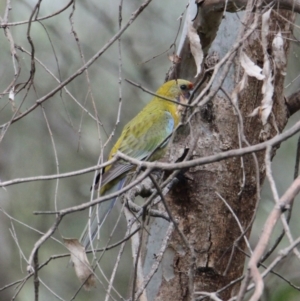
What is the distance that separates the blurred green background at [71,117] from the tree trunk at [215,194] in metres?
2.23

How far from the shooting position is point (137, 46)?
6152mm

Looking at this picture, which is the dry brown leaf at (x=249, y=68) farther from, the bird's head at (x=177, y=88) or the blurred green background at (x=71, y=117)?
the blurred green background at (x=71, y=117)

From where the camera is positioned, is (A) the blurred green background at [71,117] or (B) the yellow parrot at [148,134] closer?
(B) the yellow parrot at [148,134]

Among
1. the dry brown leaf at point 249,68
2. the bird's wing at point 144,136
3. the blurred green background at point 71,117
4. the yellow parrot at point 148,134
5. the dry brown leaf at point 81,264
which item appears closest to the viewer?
the dry brown leaf at point 81,264

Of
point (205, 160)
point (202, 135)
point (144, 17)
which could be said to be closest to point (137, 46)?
point (144, 17)

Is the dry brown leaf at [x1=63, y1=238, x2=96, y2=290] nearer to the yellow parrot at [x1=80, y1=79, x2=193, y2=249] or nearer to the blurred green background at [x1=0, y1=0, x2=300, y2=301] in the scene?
the yellow parrot at [x1=80, y1=79, x2=193, y2=249]

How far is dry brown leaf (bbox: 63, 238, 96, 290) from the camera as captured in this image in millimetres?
1800

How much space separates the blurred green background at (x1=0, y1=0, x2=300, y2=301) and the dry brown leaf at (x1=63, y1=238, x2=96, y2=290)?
331cm

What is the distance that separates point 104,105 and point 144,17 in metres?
1.01

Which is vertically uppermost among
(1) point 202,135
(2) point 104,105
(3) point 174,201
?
(2) point 104,105

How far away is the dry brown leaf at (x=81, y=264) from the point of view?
1.80 meters

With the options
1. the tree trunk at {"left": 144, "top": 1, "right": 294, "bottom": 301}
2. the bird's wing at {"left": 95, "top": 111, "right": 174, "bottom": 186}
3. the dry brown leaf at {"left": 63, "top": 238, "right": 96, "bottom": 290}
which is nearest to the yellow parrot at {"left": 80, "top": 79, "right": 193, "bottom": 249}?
the bird's wing at {"left": 95, "top": 111, "right": 174, "bottom": 186}

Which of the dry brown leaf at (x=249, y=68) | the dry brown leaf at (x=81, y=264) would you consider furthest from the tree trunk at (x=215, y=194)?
the dry brown leaf at (x=81, y=264)

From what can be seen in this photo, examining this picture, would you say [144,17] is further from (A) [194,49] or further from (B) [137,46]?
(A) [194,49]
